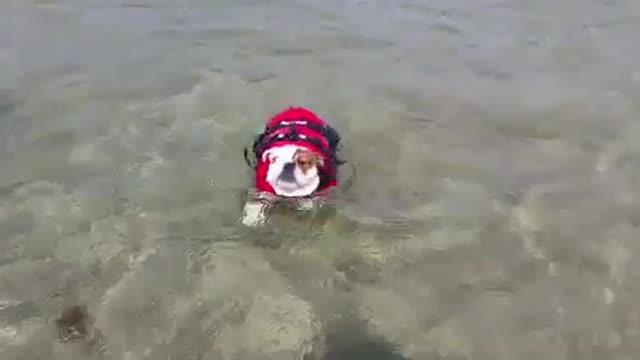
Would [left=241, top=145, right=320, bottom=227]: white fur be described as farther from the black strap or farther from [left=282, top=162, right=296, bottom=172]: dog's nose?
the black strap

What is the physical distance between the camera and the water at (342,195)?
5.34m

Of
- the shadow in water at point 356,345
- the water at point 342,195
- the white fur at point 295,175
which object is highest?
the white fur at point 295,175

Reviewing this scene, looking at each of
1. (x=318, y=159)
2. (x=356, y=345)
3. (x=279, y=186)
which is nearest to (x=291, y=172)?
(x=279, y=186)

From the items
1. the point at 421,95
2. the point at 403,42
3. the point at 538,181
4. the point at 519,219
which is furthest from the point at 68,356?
the point at 403,42

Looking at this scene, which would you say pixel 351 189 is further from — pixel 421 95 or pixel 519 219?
pixel 421 95

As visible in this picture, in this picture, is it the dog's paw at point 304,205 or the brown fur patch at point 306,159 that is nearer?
the brown fur patch at point 306,159

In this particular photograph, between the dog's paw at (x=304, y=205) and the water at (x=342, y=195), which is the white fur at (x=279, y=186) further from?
the water at (x=342, y=195)

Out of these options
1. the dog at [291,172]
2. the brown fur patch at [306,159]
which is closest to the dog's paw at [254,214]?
the dog at [291,172]

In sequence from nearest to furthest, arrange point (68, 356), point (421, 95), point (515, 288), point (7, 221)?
point (68, 356)
point (515, 288)
point (7, 221)
point (421, 95)

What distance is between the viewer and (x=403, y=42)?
1082 centimetres

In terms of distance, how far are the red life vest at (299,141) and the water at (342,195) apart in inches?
12.4

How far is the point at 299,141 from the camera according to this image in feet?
21.8

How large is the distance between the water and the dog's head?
32cm

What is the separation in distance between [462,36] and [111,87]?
5.10 meters
